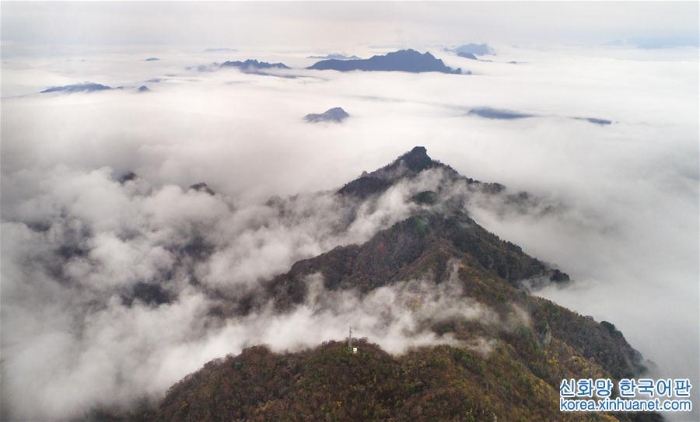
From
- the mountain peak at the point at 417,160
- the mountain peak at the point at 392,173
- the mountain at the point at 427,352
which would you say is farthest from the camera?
the mountain peak at the point at 417,160

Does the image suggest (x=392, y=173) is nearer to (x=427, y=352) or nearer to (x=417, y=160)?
(x=417, y=160)

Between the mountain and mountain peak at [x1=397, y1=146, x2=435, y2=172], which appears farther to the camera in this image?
mountain peak at [x1=397, y1=146, x2=435, y2=172]

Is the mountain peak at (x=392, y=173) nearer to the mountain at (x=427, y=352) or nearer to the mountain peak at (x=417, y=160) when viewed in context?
the mountain peak at (x=417, y=160)

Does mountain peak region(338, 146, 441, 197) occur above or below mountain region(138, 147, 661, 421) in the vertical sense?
above

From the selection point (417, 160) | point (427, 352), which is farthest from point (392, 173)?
point (427, 352)

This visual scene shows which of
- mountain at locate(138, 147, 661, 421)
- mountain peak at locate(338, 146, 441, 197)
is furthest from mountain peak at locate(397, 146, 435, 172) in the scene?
mountain at locate(138, 147, 661, 421)

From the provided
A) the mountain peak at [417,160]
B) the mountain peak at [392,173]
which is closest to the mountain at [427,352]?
the mountain peak at [392,173]

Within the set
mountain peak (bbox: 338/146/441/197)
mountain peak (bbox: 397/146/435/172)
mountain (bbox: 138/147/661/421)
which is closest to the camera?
mountain (bbox: 138/147/661/421)

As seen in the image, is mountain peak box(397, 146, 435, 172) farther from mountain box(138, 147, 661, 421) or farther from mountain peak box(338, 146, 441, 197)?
mountain box(138, 147, 661, 421)
